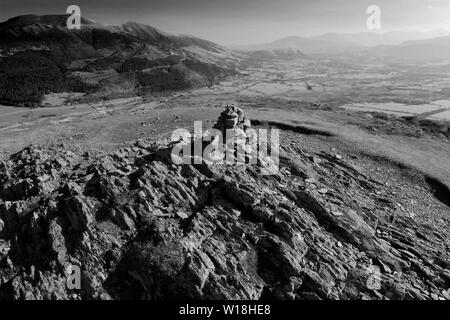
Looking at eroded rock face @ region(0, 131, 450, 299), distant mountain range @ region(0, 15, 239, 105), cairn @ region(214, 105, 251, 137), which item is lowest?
eroded rock face @ region(0, 131, 450, 299)

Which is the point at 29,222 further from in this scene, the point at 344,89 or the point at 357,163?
the point at 344,89

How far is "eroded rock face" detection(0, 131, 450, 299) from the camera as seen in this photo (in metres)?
17.1

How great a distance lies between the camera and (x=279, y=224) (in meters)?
19.5

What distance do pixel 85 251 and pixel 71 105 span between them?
94.0 metres

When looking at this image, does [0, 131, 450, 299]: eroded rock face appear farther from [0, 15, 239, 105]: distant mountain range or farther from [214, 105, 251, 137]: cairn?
[0, 15, 239, 105]: distant mountain range

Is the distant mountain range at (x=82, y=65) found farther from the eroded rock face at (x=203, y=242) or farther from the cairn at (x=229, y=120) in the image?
the eroded rock face at (x=203, y=242)

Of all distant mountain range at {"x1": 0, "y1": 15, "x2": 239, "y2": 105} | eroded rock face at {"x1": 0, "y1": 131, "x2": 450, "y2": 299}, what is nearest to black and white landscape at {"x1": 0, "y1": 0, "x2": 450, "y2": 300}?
eroded rock face at {"x1": 0, "y1": 131, "x2": 450, "y2": 299}

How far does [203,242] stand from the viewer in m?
18.5

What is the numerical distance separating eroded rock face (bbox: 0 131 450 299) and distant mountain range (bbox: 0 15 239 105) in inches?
3763

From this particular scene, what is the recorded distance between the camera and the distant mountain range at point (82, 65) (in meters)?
119

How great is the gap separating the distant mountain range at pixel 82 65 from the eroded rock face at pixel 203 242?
314ft

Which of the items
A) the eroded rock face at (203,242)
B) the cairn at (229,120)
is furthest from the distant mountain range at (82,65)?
the eroded rock face at (203,242)
